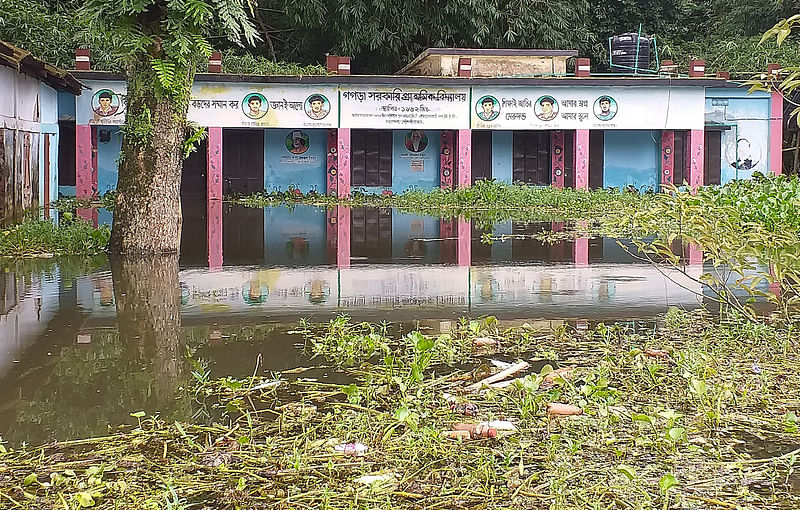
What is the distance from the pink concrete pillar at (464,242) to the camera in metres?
12.7

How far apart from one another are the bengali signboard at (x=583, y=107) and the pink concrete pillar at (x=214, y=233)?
24.0 ft

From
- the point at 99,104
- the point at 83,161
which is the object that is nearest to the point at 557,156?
the point at 99,104

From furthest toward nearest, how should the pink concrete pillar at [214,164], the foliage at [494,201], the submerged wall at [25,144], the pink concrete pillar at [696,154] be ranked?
the pink concrete pillar at [696,154] < the pink concrete pillar at [214,164] < the foliage at [494,201] < the submerged wall at [25,144]

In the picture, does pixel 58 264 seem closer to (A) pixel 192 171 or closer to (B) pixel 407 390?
(B) pixel 407 390

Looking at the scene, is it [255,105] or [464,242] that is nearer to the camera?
[464,242]

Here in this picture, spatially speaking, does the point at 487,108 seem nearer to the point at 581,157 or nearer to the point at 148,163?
the point at 581,157

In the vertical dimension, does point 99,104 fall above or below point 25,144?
above

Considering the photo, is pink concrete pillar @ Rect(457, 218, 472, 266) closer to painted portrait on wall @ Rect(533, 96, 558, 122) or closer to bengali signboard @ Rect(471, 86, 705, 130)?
bengali signboard @ Rect(471, 86, 705, 130)

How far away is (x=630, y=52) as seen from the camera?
31.0 m

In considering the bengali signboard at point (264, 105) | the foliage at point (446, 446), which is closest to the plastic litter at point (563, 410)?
the foliage at point (446, 446)

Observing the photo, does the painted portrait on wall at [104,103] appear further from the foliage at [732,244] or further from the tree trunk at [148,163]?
the foliage at [732,244]

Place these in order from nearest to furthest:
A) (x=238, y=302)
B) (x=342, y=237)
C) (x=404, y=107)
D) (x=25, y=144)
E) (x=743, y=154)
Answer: (x=238, y=302)
(x=342, y=237)
(x=25, y=144)
(x=404, y=107)
(x=743, y=154)

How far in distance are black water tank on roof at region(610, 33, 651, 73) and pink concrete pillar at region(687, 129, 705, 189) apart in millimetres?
3577

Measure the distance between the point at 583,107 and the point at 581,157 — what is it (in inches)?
51.1
